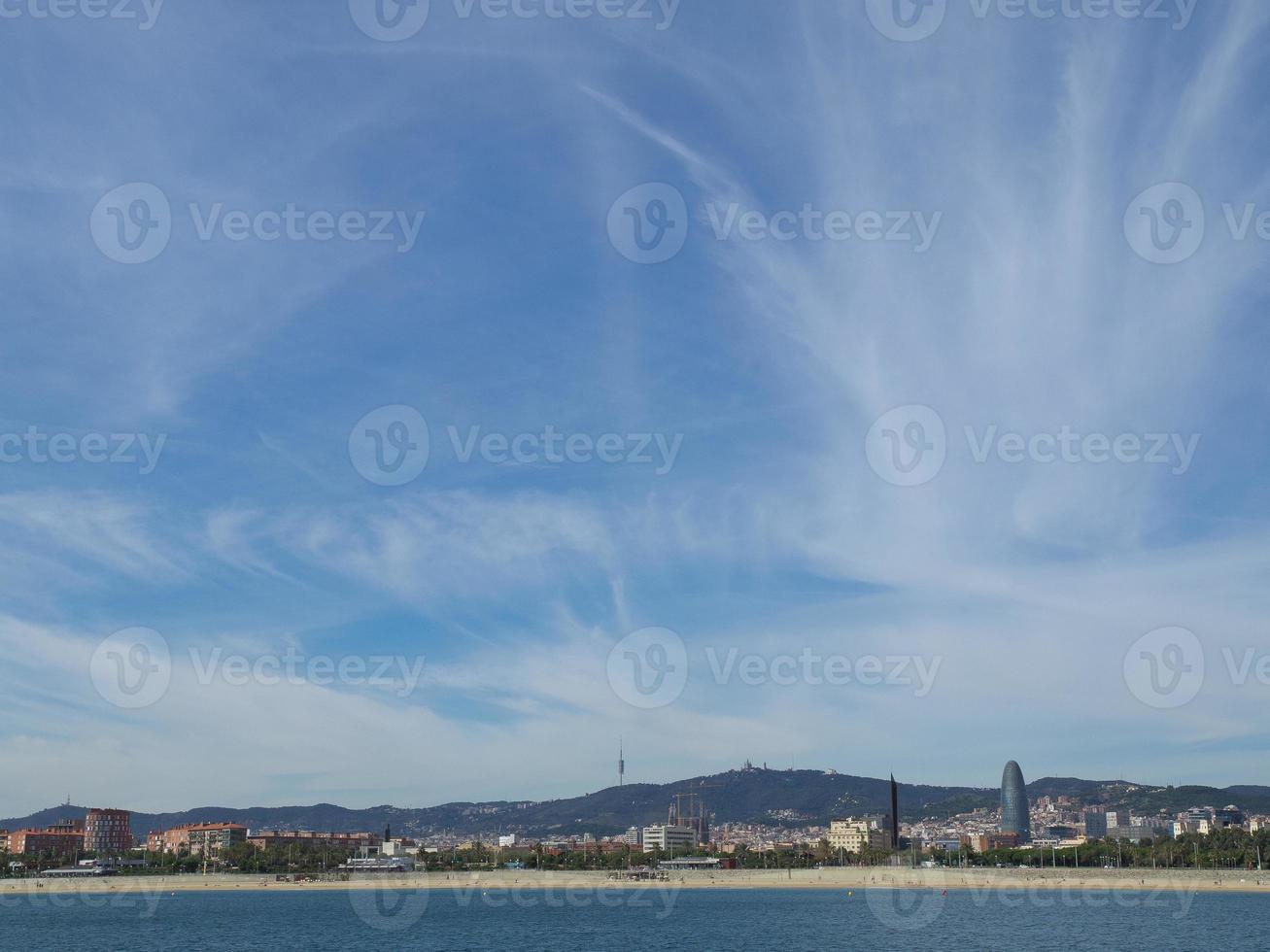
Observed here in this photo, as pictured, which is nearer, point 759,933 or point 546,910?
point 759,933

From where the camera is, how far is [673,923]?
12131cm

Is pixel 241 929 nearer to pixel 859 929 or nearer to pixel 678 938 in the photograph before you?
pixel 678 938

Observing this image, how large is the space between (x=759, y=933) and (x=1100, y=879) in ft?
356

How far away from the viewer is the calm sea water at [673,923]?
313 feet

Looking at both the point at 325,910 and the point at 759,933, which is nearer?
the point at 759,933

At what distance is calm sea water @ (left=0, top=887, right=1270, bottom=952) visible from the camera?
313 feet

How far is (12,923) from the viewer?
134500mm

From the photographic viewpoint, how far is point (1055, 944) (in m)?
89.4

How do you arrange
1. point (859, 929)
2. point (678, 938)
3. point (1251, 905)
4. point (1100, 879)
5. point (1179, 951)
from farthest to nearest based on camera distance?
point (1100, 879) < point (1251, 905) < point (859, 929) < point (678, 938) < point (1179, 951)

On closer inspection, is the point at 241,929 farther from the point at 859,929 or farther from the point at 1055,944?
the point at 1055,944

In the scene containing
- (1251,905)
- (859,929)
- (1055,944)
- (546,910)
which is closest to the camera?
(1055,944)

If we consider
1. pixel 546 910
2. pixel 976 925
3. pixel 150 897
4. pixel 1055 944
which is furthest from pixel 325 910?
pixel 1055 944

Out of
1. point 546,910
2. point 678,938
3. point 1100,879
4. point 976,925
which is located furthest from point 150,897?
point 1100,879

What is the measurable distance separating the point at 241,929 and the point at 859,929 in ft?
207
